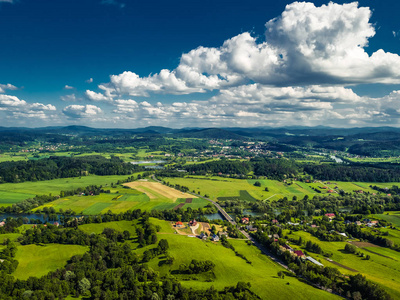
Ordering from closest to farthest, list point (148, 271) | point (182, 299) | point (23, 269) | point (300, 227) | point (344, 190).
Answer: point (182, 299), point (148, 271), point (23, 269), point (300, 227), point (344, 190)

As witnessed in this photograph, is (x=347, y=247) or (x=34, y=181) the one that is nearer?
(x=347, y=247)

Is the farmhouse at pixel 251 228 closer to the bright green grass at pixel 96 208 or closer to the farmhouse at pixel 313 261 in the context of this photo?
the farmhouse at pixel 313 261

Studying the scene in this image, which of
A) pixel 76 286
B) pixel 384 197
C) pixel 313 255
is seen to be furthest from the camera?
pixel 384 197

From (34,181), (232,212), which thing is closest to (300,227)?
(232,212)

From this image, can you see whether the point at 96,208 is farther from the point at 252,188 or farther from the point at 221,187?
the point at 252,188

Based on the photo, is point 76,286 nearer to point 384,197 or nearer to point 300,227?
point 300,227

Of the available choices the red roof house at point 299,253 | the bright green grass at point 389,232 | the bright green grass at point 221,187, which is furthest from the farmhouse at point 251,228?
the bright green grass at point 221,187

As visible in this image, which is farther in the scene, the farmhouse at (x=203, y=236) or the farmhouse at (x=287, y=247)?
the farmhouse at (x=203, y=236)
